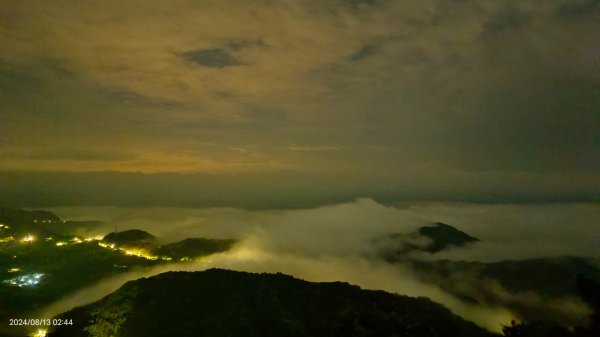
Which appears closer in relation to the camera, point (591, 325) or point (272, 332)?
point (591, 325)

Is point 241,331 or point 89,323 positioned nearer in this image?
point 89,323

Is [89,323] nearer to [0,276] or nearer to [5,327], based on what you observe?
[5,327]

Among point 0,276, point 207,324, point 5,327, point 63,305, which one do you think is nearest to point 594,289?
point 207,324

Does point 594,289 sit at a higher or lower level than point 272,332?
higher

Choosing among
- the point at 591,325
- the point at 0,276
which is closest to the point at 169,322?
the point at 0,276

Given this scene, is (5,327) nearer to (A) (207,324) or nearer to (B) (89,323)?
(B) (89,323)

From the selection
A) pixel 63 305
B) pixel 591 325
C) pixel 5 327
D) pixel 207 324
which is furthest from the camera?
pixel 207 324

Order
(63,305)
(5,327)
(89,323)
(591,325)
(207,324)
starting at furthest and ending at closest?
(207,324) → (63,305) → (89,323) → (5,327) → (591,325)

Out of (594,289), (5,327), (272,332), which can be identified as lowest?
(272,332)

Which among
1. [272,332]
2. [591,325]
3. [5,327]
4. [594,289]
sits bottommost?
[272,332]
